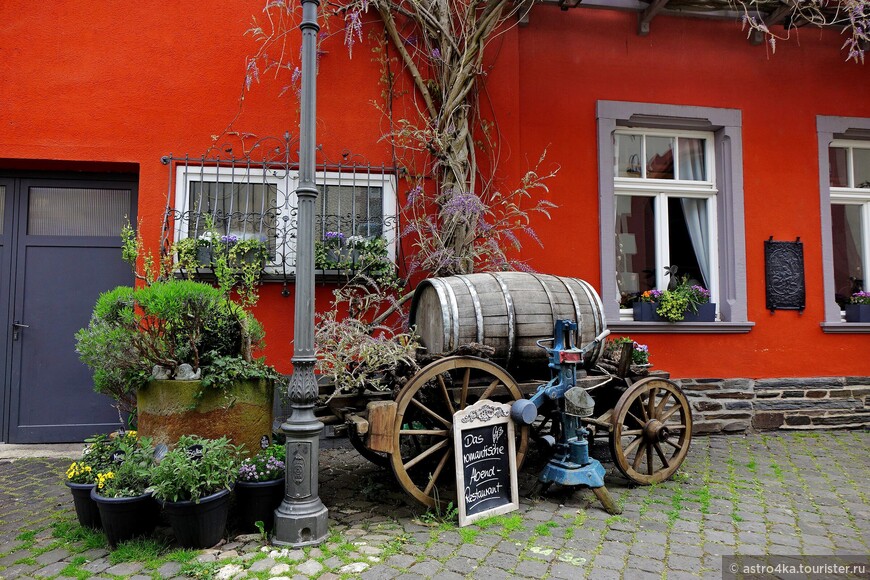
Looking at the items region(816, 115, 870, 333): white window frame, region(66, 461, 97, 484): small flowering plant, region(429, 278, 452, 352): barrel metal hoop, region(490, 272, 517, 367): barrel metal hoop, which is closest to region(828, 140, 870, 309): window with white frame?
region(816, 115, 870, 333): white window frame

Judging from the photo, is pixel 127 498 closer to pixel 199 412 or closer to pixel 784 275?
pixel 199 412

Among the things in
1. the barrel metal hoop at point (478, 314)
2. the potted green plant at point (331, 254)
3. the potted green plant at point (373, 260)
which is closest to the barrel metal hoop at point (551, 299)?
the barrel metal hoop at point (478, 314)

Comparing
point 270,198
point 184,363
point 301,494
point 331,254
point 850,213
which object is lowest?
point 301,494

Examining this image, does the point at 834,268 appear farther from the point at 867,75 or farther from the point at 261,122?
the point at 261,122

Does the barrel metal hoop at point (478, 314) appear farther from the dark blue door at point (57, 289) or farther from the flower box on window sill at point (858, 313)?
the flower box on window sill at point (858, 313)

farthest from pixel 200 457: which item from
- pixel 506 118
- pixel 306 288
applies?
pixel 506 118

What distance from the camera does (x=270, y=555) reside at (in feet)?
9.08

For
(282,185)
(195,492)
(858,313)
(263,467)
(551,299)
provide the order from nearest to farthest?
(195,492) < (263,467) < (551,299) < (282,185) < (858,313)

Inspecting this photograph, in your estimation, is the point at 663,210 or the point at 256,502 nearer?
the point at 256,502

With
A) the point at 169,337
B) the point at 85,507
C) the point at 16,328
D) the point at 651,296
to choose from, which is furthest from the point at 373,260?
the point at 16,328

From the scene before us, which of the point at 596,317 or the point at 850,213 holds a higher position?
the point at 850,213

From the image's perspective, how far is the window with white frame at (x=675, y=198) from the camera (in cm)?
568

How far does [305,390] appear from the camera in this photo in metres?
3.05

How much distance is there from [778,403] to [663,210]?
88.3 inches
